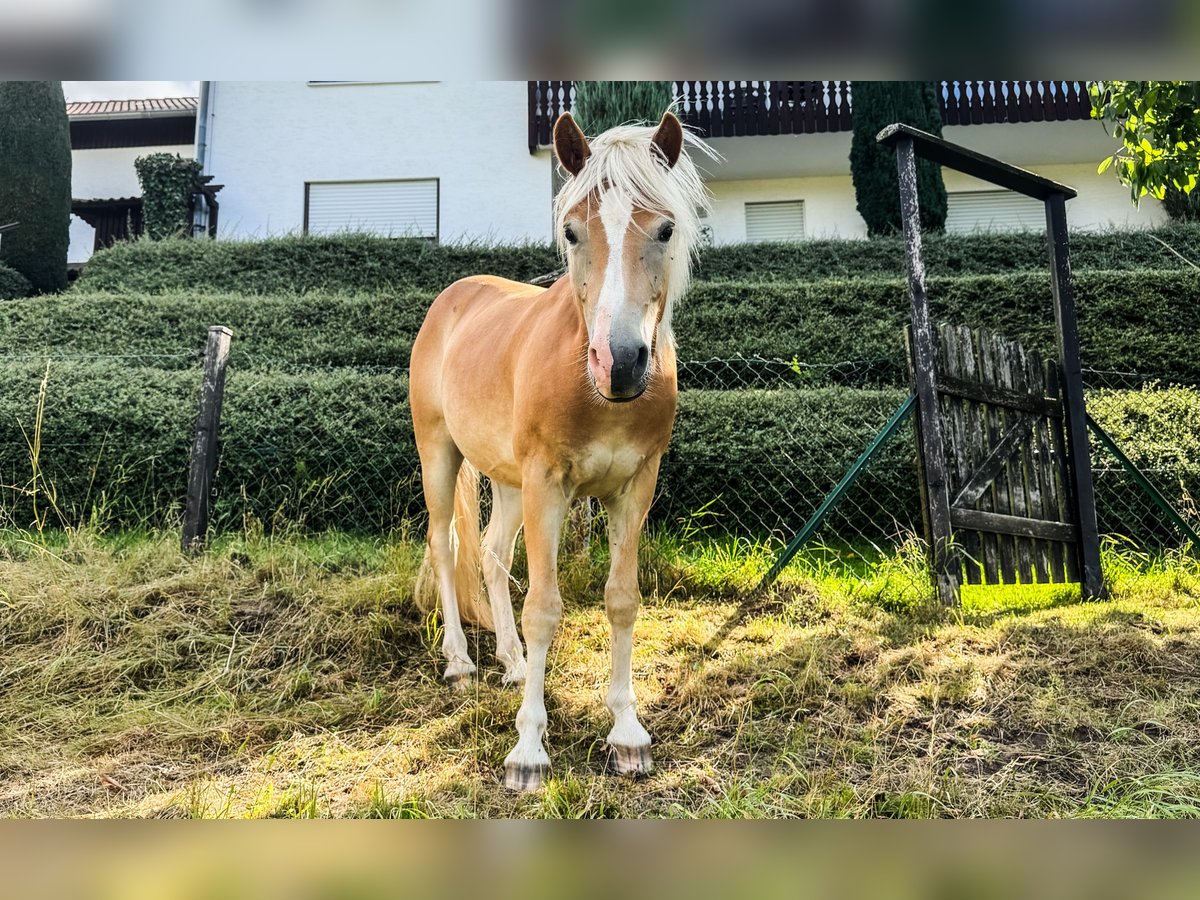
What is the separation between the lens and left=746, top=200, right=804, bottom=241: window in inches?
622

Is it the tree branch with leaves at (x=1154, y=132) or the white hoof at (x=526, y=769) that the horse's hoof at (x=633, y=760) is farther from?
the tree branch with leaves at (x=1154, y=132)

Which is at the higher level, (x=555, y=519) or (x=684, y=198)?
(x=684, y=198)

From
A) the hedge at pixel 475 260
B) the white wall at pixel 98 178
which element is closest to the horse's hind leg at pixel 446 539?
the hedge at pixel 475 260

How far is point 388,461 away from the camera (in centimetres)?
588

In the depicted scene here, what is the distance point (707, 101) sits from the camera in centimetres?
1466

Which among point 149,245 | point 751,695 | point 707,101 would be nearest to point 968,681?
point 751,695

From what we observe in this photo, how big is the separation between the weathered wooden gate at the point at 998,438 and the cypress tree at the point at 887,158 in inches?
330

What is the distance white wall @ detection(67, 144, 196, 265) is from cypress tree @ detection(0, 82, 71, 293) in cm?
379

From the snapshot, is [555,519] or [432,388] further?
[432,388]

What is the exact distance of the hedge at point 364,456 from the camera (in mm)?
5699

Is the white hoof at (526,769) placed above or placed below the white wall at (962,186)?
below

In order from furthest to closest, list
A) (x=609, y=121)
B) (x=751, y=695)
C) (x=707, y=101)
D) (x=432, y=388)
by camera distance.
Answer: (x=707, y=101), (x=609, y=121), (x=432, y=388), (x=751, y=695)

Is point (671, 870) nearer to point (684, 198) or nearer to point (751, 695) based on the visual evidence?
point (684, 198)

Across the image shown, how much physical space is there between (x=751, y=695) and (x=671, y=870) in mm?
2988
